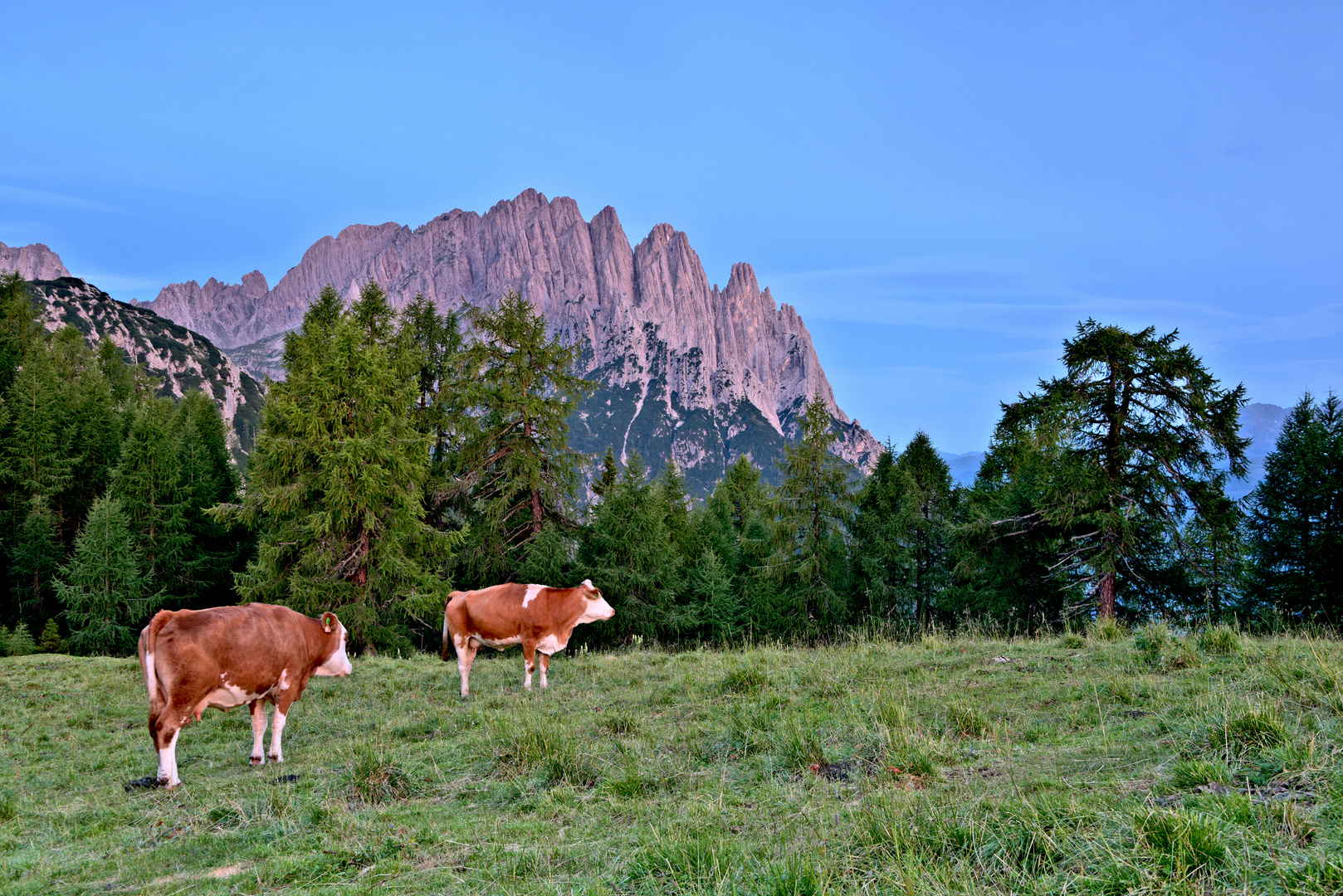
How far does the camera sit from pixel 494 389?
26.8 m

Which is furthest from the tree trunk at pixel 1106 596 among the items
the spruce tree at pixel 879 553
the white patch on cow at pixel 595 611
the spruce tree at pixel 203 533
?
the spruce tree at pixel 203 533

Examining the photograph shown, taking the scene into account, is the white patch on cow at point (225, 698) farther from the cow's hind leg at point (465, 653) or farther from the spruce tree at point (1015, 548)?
the spruce tree at point (1015, 548)

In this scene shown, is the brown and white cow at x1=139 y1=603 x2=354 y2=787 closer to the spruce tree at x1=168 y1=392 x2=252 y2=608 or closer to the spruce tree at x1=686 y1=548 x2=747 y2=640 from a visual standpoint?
the spruce tree at x1=686 y1=548 x2=747 y2=640

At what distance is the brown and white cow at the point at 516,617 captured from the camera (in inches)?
498

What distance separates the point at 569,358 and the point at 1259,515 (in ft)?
93.4

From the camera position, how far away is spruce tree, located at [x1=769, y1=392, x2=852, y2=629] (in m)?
33.4

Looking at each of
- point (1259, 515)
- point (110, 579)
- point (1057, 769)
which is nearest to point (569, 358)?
point (110, 579)

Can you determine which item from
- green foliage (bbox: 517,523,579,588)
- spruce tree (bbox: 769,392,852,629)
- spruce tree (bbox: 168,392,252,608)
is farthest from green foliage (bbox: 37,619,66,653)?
spruce tree (bbox: 769,392,852,629)

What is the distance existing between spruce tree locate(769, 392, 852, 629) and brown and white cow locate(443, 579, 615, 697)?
71.9ft

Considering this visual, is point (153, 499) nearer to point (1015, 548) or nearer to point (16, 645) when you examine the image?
point (16, 645)

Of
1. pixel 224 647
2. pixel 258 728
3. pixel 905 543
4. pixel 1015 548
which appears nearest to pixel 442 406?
pixel 258 728

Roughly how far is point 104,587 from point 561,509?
21.0 meters

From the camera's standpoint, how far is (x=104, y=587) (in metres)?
30.9

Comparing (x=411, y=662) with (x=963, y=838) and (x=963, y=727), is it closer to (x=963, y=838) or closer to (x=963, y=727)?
(x=963, y=727)
